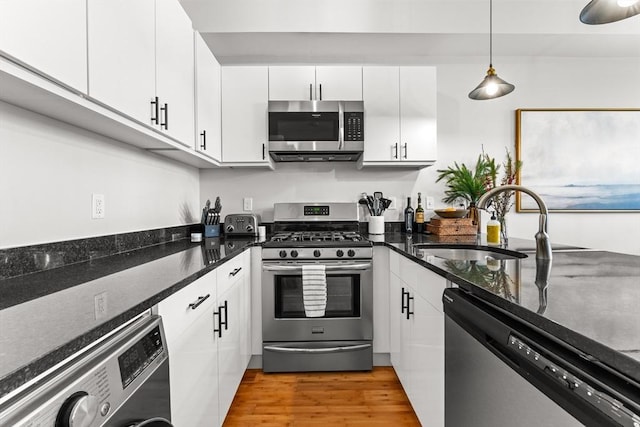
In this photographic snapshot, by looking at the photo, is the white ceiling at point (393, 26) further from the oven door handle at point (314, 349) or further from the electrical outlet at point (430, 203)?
the oven door handle at point (314, 349)

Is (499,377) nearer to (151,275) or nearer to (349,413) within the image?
(151,275)

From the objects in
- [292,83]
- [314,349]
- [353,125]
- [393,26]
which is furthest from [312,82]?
[314,349]

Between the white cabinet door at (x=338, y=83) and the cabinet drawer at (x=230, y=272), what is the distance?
138 centimetres

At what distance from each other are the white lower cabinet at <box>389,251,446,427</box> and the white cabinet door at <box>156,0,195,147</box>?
4.56 ft

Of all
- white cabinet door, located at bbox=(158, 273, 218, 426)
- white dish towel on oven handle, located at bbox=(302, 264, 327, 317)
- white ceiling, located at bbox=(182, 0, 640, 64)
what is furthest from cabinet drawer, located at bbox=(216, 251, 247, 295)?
white ceiling, located at bbox=(182, 0, 640, 64)

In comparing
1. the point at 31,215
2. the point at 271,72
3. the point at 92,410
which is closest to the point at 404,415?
the point at 92,410

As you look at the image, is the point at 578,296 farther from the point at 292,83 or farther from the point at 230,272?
the point at 292,83

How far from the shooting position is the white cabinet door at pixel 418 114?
2668 mm

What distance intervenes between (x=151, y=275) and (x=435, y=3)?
2665mm

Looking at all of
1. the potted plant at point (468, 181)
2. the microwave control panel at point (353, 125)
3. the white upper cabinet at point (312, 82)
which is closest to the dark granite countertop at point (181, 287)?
the potted plant at point (468, 181)

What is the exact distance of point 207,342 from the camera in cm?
144

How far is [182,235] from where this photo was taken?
2566mm

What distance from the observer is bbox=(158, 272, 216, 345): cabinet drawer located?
41.2 inches

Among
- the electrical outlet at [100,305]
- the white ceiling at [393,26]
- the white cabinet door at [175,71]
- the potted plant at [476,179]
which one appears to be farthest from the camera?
the potted plant at [476,179]
